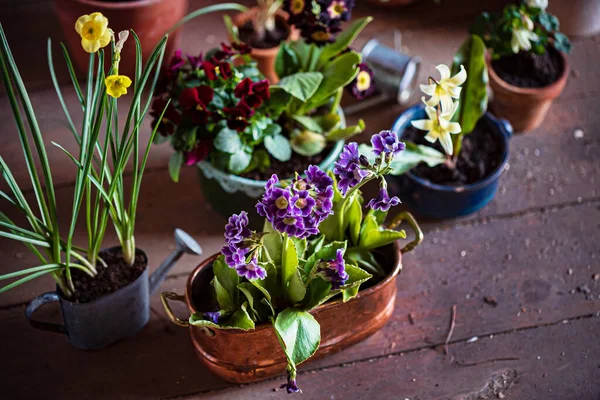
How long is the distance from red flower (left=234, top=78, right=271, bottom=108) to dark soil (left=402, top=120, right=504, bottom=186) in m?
0.40

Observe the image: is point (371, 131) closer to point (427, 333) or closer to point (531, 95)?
point (531, 95)

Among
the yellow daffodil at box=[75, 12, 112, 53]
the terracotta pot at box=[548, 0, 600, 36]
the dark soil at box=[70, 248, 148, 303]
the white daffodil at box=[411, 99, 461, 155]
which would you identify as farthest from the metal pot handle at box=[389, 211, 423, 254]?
the terracotta pot at box=[548, 0, 600, 36]

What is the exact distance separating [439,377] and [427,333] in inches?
3.6

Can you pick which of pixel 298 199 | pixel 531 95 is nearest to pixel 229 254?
pixel 298 199

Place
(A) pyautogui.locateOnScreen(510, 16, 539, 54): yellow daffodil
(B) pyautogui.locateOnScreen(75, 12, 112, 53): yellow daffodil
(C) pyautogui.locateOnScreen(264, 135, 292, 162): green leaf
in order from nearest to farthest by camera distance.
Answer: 1. (B) pyautogui.locateOnScreen(75, 12, 112, 53): yellow daffodil
2. (C) pyautogui.locateOnScreen(264, 135, 292, 162): green leaf
3. (A) pyautogui.locateOnScreen(510, 16, 539, 54): yellow daffodil

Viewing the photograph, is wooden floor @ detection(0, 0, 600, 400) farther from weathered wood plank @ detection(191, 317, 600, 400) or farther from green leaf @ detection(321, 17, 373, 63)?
green leaf @ detection(321, 17, 373, 63)

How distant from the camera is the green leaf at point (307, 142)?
130cm

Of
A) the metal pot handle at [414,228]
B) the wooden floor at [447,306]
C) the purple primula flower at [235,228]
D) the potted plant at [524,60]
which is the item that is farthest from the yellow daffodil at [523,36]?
the purple primula flower at [235,228]

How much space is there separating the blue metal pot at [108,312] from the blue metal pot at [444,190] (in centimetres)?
46

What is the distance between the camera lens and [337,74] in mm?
1263

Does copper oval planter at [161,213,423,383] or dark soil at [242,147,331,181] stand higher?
dark soil at [242,147,331,181]

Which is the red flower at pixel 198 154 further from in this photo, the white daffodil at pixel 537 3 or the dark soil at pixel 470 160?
the white daffodil at pixel 537 3

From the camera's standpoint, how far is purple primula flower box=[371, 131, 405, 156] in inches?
34.5

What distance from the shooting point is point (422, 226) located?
1.42 m
